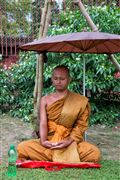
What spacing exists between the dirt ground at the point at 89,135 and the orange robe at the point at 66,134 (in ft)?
1.62

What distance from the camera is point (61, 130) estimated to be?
5281mm

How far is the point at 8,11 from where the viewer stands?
1070 centimetres

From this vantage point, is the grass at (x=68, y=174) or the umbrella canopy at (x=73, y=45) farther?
the umbrella canopy at (x=73, y=45)

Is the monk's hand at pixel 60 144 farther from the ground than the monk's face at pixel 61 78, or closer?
closer

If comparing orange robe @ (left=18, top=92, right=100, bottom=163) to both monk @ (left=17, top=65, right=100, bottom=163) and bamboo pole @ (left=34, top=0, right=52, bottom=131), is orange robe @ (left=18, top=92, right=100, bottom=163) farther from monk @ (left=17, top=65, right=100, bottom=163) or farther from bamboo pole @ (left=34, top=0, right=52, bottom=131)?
bamboo pole @ (left=34, top=0, right=52, bottom=131)

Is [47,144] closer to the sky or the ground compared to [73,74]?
Answer: closer to the ground

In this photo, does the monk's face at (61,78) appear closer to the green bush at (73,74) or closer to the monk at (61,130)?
the monk at (61,130)

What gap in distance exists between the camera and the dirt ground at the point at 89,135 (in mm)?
6012

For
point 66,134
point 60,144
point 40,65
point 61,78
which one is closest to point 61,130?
point 66,134

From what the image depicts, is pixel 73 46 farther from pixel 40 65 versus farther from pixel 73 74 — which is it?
pixel 73 74

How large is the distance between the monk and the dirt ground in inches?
20.7

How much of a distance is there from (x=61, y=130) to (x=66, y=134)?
0.28 feet

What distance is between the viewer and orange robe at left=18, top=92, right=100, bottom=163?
5141 millimetres

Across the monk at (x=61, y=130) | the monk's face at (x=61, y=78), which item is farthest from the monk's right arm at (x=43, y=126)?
the monk's face at (x=61, y=78)
